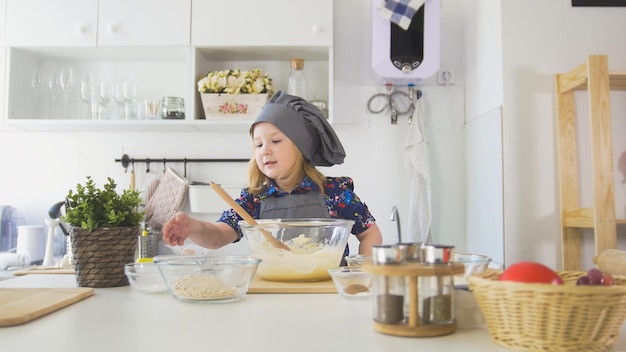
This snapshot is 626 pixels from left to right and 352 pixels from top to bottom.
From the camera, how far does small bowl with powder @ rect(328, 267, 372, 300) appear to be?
3.20 ft

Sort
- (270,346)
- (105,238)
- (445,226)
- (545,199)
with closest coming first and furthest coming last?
1. (270,346)
2. (105,238)
3. (545,199)
4. (445,226)

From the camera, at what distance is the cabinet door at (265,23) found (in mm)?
2479

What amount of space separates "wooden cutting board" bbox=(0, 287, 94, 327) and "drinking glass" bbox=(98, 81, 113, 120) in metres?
1.68

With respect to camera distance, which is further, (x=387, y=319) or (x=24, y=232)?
(x=24, y=232)

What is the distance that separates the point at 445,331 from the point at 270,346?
0.69 ft

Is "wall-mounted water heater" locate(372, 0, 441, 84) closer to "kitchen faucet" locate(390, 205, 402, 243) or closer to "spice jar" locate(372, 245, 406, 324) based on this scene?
"kitchen faucet" locate(390, 205, 402, 243)

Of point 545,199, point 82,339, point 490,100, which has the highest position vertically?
point 490,100

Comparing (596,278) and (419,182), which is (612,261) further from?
(596,278)

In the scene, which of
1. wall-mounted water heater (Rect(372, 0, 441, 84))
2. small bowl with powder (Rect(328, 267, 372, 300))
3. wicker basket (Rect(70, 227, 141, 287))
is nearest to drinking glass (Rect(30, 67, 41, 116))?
wall-mounted water heater (Rect(372, 0, 441, 84))

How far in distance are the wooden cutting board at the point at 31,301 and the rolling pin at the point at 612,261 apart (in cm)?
135

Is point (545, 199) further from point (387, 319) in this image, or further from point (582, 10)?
point (387, 319)

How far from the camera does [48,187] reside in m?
2.77

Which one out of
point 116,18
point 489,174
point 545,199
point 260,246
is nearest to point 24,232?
point 116,18

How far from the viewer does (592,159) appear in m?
1.92
